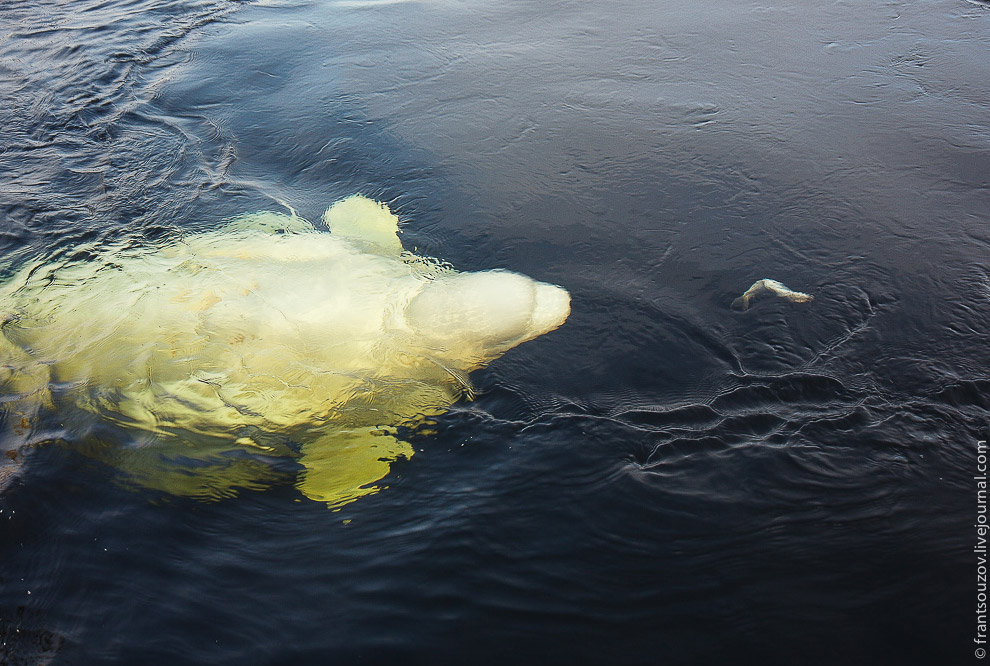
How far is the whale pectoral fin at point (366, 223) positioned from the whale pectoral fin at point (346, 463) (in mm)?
2238

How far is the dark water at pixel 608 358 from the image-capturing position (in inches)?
161

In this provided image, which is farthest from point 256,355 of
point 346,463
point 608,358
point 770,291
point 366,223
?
point 770,291

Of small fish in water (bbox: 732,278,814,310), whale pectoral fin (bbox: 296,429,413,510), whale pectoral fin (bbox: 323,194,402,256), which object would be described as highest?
whale pectoral fin (bbox: 323,194,402,256)

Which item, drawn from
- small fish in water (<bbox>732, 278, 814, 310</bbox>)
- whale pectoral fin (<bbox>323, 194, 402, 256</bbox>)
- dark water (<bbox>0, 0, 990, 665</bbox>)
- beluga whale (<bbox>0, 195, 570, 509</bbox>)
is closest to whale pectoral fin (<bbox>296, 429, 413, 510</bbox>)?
beluga whale (<bbox>0, 195, 570, 509</bbox>)

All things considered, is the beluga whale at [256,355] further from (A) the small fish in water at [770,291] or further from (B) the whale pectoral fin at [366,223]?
(A) the small fish in water at [770,291]

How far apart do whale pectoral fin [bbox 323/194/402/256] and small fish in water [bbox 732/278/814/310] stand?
3.30 metres

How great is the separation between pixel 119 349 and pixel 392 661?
12.0 feet

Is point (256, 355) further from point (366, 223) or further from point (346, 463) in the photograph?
point (366, 223)

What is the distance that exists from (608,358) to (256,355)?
2906mm

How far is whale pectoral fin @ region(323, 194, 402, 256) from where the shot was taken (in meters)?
7.10

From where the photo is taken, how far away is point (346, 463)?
5.25 meters

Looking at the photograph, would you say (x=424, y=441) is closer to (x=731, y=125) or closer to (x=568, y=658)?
(x=568, y=658)

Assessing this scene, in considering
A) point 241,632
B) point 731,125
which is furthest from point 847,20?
point 241,632

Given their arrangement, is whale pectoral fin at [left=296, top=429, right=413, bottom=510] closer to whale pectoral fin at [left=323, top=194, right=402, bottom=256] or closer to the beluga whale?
the beluga whale
